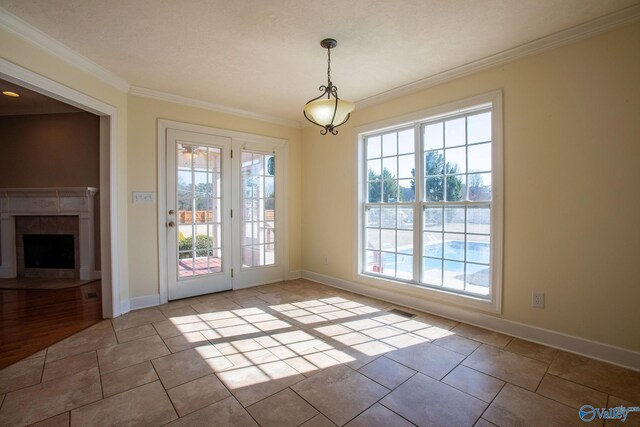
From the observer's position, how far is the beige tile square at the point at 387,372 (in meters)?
2.09

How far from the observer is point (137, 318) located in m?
3.28

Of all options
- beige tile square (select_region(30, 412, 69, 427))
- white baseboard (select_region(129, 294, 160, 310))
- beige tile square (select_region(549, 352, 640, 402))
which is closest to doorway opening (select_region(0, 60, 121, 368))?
white baseboard (select_region(129, 294, 160, 310))

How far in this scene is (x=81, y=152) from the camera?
16.3 ft

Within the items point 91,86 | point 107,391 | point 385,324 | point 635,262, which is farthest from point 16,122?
point 635,262

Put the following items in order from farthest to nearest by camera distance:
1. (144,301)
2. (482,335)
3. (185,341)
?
(144,301)
(482,335)
(185,341)

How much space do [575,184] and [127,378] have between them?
3787 millimetres

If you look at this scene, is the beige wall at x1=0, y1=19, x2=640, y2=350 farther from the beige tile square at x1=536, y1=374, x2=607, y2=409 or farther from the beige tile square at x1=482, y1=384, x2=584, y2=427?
the beige tile square at x1=482, y1=384, x2=584, y2=427

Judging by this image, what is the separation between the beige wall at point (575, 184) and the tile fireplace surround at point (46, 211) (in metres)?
5.79

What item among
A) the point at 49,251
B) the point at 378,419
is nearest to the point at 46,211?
the point at 49,251

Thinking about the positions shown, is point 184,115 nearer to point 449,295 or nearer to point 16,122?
point 16,122

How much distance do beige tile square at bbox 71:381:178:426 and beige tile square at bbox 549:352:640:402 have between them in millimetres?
2677

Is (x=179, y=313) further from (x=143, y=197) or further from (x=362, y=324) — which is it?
(x=362, y=324)

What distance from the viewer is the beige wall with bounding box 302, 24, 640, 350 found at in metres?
2.26

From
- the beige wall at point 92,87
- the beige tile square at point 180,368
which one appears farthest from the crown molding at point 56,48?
the beige tile square at point 180,368
